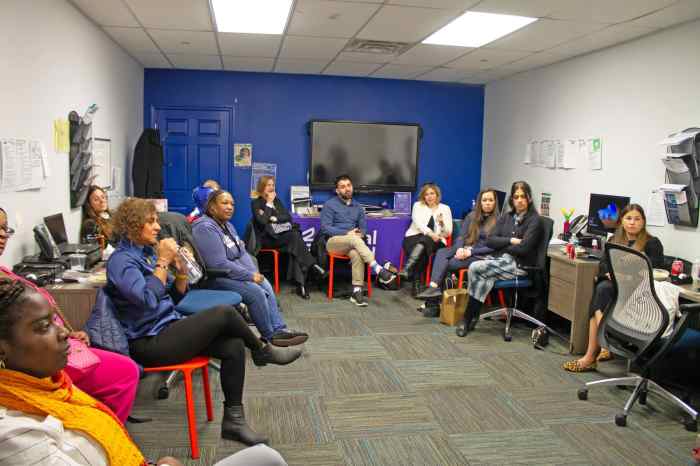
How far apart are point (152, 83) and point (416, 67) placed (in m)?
3.02

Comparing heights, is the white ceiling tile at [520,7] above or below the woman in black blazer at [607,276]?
above

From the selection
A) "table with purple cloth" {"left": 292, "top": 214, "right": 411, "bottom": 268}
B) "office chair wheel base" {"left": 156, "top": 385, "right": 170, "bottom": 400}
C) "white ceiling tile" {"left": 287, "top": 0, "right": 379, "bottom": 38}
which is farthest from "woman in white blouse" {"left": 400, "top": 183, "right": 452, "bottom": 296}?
"office chair wheel base" {"left": 156, "top": 385, "right": 170, "bottom": 400}

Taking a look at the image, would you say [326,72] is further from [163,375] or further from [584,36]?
[163,375]

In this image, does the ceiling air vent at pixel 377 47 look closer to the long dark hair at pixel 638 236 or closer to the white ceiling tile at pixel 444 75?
the white ceiling tile at pixel 444 75

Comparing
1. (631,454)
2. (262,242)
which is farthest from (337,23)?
(631,454)

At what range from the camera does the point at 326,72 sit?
6602 millimetres

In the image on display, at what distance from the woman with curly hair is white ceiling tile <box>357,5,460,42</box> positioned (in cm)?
226

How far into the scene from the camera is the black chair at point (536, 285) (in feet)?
14.5

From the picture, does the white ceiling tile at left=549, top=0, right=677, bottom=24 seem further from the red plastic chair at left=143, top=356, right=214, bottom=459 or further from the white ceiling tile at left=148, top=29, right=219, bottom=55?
the red plastic chair at left=143, top=356, right=214, bottom=459

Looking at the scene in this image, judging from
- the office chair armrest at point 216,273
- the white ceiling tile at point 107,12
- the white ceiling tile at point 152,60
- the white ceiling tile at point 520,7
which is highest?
the white ceiling tile at point 152,60

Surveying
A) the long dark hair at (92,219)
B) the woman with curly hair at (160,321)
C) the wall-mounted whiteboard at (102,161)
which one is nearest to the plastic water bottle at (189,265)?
the woman with curly hair at (160,321)

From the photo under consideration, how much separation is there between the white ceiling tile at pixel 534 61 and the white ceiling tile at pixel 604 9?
123 centimetres

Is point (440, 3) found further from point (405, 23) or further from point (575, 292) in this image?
point (575, 292)

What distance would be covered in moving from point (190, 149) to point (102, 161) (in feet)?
6.23
